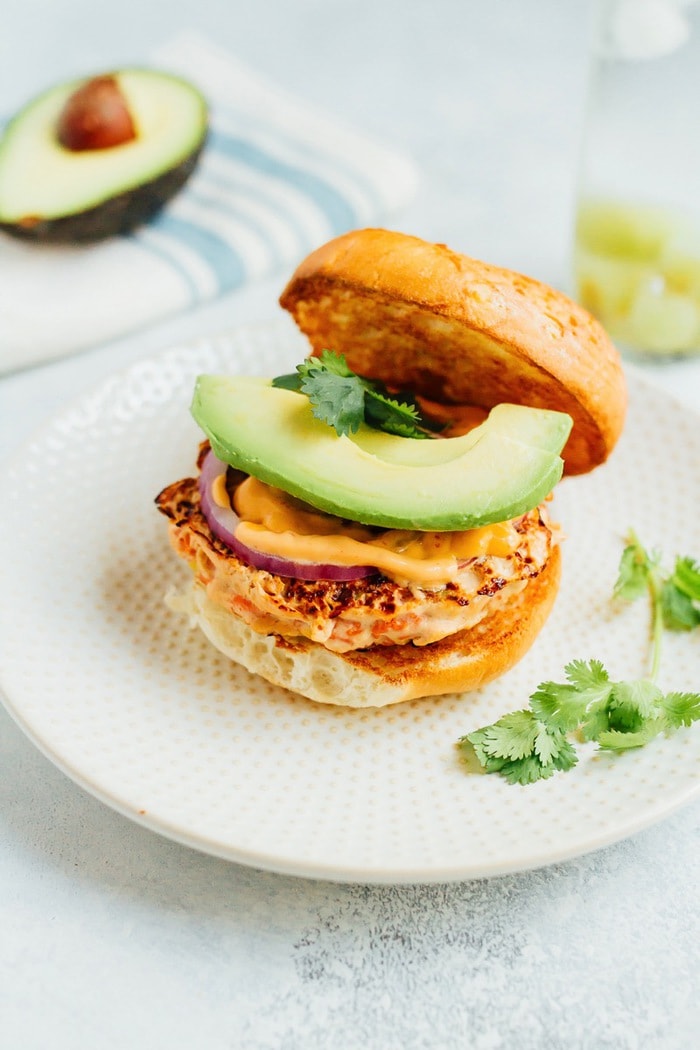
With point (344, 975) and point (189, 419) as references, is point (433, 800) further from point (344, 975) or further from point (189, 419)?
point (189, 419)

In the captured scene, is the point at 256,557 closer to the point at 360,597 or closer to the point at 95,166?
the point at 360,597

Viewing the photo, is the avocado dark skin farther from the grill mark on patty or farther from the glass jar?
the grill mark on patty

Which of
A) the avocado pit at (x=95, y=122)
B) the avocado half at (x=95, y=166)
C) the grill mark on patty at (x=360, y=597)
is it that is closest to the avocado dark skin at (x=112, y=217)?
the avocado half at (x=95, y=166)

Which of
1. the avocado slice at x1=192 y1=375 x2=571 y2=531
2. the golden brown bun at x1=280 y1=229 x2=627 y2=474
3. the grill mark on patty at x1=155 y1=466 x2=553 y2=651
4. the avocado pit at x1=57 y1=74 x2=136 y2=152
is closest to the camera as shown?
the avocado slice at x1=192 y1=375 x2=571 y2=531

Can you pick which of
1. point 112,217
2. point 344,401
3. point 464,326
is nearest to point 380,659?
point 344,401

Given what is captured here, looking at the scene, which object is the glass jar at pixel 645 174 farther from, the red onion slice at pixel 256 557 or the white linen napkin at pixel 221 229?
the red onion slice at pixel 256 557

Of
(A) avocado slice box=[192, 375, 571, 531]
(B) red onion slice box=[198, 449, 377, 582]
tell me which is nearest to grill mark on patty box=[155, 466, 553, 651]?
(B) red onion slice box=[198, 449, 377, 582]
